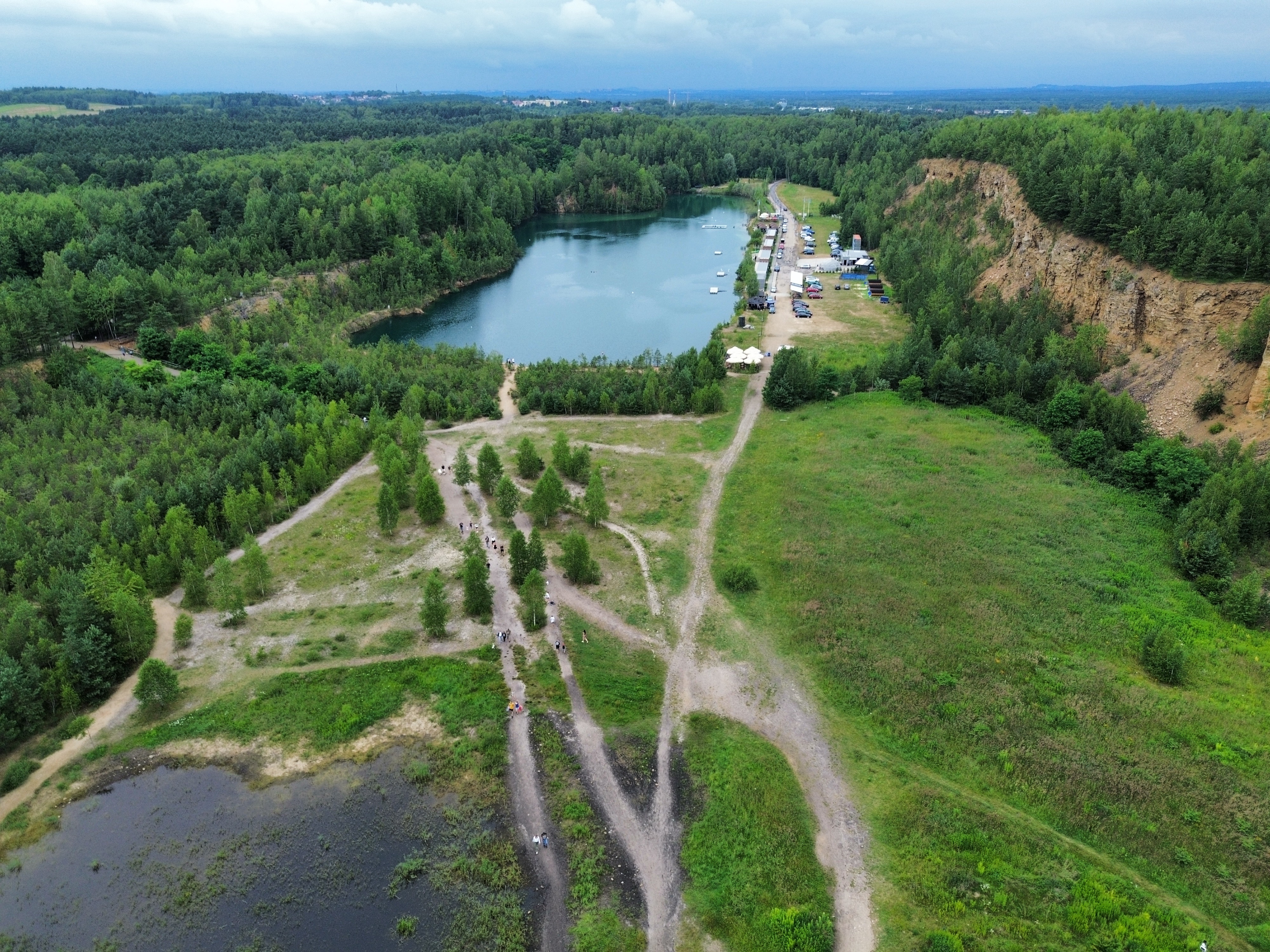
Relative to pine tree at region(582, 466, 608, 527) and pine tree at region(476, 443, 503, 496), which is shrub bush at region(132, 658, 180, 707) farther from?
pine tree at region(582, 466, 608, 527)

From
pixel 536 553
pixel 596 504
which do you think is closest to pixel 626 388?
pixel 596 504

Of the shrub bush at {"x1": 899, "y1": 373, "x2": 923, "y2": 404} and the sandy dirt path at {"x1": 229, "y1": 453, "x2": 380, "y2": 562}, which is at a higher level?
the shrub bush at {"x1": 899, "y1": 373, "x2": 923, "y2": 404}

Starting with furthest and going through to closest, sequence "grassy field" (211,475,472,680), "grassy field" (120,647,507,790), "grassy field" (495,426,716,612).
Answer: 1. "grassy field" (495,426,716,612)
2. "grassy field" (211,475,472,680)
3. "grassy field" (120,647,507,790)

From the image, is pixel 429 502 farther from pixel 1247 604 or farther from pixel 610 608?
pixel 1247 604

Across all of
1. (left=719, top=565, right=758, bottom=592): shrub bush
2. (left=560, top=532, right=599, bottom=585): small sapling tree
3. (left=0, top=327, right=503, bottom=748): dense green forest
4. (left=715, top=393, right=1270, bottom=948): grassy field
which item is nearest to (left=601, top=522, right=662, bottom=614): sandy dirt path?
(left=560, top=532, right=599, bottom=585): small sapling tree

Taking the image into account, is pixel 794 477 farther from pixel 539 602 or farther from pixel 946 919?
pixel 946 919

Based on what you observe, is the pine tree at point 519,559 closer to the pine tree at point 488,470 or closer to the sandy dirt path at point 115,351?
the pine tree at point 488,470

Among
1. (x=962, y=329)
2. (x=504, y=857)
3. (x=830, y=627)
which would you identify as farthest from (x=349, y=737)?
(x=962, y=329)
